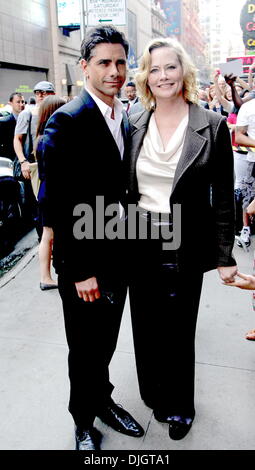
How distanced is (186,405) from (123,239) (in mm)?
1031

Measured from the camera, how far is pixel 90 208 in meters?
1.99

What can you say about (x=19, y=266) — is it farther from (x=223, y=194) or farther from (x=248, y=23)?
(x=248, y=23)

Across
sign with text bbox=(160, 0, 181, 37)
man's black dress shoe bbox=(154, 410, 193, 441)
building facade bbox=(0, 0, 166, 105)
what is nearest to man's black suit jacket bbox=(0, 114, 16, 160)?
man's black dress shoe bbox=(154, 410, 193, 441)

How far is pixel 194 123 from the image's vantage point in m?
2.06

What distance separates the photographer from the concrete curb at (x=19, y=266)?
4.50 m

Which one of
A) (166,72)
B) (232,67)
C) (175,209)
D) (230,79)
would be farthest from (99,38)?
(232,67)

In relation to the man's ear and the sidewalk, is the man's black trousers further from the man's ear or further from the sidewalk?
the man's ear

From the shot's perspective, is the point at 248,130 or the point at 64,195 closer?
the point at 64,195

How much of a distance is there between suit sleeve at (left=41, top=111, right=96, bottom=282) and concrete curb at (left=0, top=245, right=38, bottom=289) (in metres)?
2.59

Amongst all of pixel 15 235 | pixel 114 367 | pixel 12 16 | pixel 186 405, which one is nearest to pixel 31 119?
pixel 15 235

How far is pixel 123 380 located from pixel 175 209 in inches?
53.8

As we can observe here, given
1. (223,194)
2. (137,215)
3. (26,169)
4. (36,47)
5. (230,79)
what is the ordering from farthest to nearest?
(36,47)
(230,79)
(26,169)
(137,215)
(223,194)

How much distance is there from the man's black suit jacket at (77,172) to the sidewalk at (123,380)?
2.48 ft

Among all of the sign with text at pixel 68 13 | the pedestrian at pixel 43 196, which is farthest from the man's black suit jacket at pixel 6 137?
the sign with text at pixel 68 13
